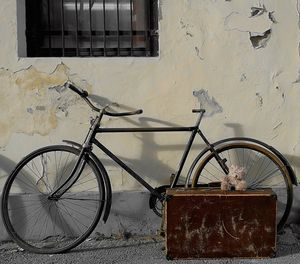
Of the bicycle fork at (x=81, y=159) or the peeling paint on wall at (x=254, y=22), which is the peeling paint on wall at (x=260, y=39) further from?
the bicycle fork at (x=81, y=159)

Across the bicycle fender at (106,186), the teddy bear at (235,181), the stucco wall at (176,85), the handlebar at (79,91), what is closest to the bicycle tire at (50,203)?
the stucco wall at (176,85)

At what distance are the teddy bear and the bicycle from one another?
28cm

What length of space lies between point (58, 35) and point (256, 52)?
6.12 feet

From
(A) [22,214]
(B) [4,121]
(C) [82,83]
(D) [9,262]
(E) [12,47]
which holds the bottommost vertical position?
(D) [9,262]

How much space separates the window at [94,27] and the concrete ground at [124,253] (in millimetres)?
1757

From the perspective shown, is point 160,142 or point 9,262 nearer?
point 9,262

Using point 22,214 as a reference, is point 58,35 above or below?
above

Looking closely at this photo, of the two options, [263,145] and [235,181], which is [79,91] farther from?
[263,145]

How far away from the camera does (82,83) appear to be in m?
4.77

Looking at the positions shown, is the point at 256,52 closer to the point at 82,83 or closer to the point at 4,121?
the point at 82,83

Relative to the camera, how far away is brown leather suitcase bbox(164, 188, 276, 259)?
166 inches

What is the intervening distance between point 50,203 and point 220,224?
1567mm

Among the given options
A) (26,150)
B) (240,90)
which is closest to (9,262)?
(26,150)

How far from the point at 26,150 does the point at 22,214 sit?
58 centimetres
